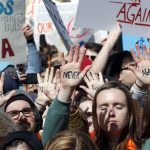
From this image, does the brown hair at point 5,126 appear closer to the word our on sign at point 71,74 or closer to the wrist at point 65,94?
the wrist at point 65,94

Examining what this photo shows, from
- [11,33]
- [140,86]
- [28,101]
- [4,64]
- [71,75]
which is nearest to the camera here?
[71,75]

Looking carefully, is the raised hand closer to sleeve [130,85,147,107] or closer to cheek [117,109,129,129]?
cheek [117,109,129,129]

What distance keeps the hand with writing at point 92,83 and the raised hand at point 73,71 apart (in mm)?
437

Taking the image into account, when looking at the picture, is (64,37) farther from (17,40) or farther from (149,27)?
(17,40)

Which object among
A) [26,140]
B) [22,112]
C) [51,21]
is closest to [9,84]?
[22,112]

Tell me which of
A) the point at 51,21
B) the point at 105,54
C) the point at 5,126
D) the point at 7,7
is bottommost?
the point at 5,126

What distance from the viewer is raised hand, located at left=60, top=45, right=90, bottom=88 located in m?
4.00

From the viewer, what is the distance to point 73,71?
4.04m

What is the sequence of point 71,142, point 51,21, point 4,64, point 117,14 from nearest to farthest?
point 71,142, point 117,14, point 4,64, point 51,21

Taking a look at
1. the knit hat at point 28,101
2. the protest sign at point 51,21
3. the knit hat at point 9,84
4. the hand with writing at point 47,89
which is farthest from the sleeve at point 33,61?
the knit hat at point 28,101

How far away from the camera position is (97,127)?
3.89m

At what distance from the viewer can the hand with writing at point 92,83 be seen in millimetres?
4488

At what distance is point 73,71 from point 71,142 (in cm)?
88

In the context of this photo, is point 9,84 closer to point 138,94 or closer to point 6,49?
point 6,49
